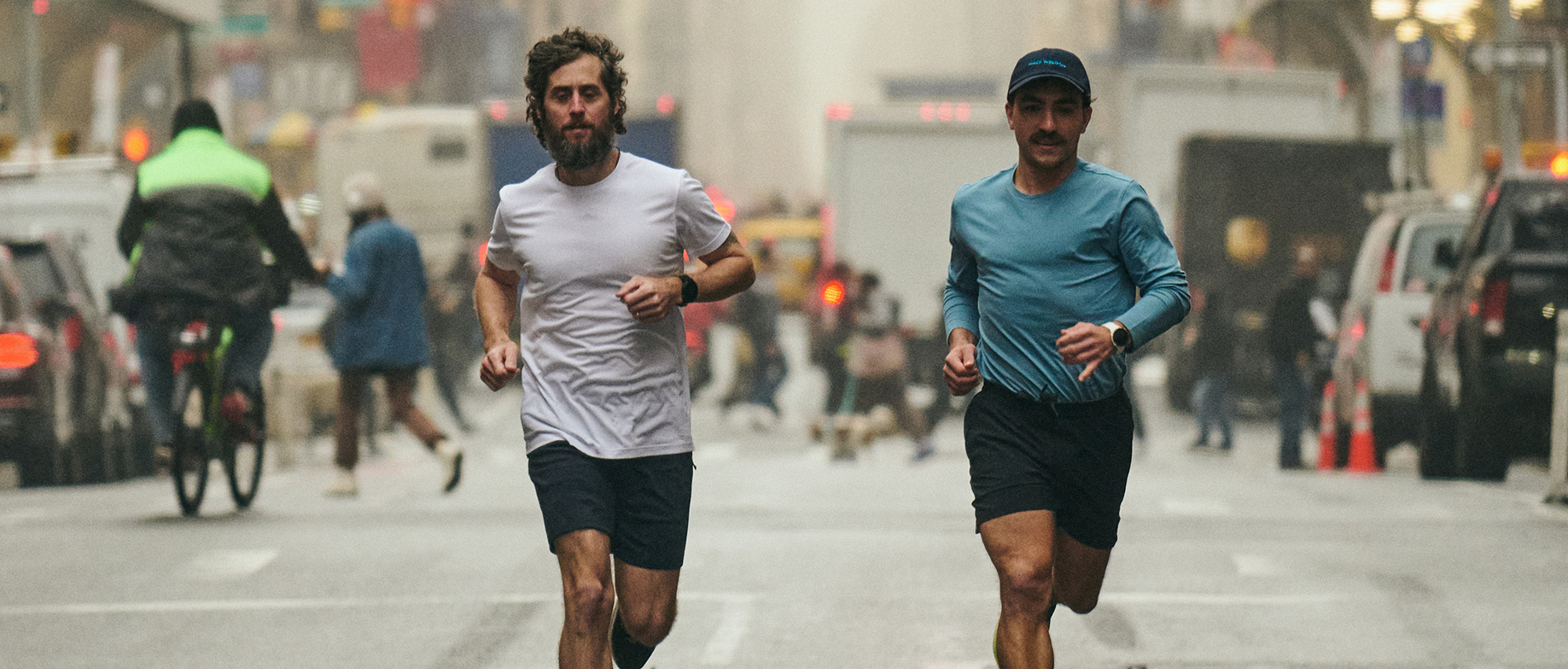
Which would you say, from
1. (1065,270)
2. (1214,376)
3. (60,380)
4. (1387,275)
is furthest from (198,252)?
(1214,376)

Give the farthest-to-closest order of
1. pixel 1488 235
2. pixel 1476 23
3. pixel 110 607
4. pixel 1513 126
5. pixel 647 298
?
pixel 1476 23
pixel 1513 126
pixel 1488 235
pixel 110 607
pixel 647 298

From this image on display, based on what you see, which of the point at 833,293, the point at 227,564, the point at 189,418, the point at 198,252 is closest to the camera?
the point at 227,564

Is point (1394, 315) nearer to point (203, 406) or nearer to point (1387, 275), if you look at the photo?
point (1387, 275)

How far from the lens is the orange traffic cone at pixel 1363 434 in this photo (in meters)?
16.1

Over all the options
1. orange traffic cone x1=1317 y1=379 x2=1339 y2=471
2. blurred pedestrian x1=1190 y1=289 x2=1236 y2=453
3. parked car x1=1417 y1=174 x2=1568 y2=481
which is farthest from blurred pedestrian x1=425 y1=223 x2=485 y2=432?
parked car x1=1417 y1=174 x2=1568 y2=481

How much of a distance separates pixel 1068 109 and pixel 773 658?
2.49 meters

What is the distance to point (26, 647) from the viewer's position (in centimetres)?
754

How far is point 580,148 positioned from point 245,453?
6.77 m

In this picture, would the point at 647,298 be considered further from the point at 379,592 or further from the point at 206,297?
the point at 206,297

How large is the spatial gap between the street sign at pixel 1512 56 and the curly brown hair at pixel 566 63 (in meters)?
15.0

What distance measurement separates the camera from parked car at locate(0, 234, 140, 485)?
13320mm

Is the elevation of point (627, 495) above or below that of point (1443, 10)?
below

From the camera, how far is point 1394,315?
15.8 m

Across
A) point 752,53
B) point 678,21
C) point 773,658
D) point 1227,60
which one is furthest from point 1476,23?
point 752,53
